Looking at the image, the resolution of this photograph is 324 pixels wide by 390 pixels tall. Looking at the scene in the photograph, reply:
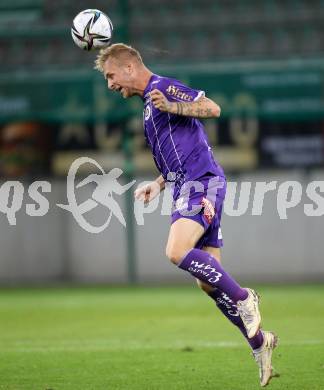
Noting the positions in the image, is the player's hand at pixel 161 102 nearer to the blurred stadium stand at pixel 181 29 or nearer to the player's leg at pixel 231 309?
the player's leg at pixel 231 309

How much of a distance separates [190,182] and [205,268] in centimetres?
62

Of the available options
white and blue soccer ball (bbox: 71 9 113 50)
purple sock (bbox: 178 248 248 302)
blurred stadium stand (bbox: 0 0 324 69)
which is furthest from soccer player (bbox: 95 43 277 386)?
blurred stadium stand (bbox: 0 0 324 69)

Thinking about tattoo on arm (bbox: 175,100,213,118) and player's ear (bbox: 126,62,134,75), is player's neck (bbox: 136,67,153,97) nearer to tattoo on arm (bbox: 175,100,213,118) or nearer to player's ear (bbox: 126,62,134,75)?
player's ear (bbox: 126,62,134,75)

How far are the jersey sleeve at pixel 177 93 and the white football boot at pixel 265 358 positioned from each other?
5.01 feet

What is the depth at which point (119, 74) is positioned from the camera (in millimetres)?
6371

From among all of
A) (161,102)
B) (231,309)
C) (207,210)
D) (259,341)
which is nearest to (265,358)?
(259,341)

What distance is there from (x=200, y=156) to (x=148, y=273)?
8.31 metres

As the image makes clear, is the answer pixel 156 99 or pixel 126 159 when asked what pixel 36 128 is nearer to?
pixel 126 159

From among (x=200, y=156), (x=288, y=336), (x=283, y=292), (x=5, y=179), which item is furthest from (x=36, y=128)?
(x=200, y=156)

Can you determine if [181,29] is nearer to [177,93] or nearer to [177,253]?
[177,93]

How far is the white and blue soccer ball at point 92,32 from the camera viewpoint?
6.86 meters

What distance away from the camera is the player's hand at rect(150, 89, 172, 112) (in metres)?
5.95

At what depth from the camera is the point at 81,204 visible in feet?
47.4

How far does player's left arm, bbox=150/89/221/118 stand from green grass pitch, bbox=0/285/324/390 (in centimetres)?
167
